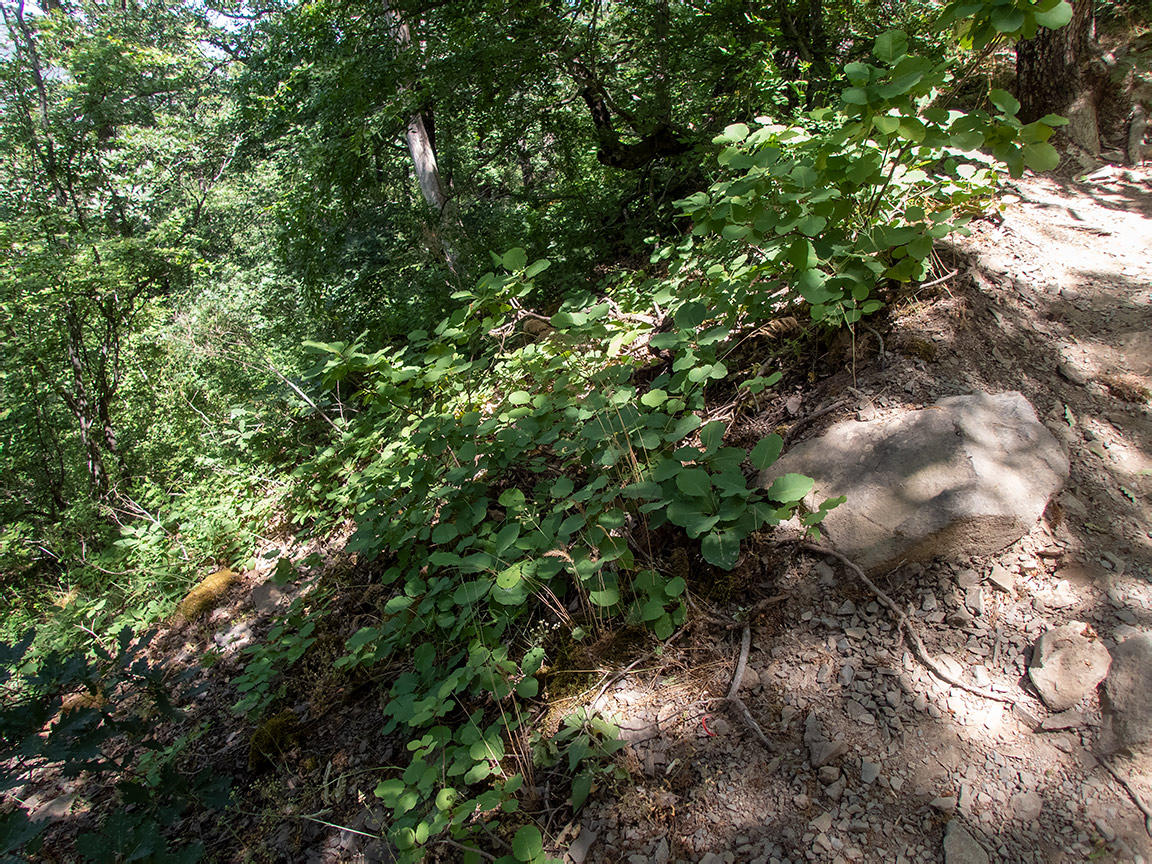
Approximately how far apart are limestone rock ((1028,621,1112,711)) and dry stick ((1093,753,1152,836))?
0.13 metres

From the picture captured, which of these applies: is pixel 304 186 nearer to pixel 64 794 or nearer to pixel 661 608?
pixel 64 794

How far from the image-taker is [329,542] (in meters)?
4.12

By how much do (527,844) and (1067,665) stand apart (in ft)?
4.70

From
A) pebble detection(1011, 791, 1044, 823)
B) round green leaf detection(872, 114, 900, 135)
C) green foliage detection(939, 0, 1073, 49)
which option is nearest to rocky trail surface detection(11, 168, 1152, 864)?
pebble detection(1011, 791, 1044, 823)

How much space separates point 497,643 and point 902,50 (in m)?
2.41

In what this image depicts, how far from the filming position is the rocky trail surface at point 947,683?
1330 mm

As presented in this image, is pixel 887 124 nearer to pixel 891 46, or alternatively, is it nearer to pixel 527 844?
pixel 891 46

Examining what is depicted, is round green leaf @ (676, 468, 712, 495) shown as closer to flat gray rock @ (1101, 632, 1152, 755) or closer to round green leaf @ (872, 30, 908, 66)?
flat gray rock @ (1101, 632, 1152, 755)

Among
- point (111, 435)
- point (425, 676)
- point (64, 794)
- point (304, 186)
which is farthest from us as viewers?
point (111, 435)

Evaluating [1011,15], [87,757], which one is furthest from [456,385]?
[1011,15]

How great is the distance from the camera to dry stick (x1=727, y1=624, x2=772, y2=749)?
166cm

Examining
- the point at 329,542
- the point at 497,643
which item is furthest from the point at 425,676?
the point at 329,542

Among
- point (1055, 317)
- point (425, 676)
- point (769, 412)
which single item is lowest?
point (425, 676)

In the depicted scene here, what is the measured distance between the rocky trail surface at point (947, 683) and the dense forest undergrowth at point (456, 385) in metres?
0.17
